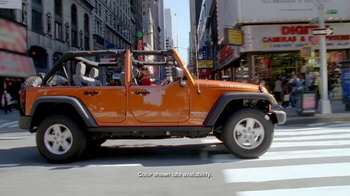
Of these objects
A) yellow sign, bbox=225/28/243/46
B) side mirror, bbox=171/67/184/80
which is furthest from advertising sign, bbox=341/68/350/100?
side mirror, bbox=171/67/184/80

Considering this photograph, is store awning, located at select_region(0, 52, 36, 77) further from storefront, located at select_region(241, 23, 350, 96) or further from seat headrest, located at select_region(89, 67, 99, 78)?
seat headrest, located at select_region(89, 67, 99, 78)

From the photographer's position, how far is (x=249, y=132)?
6297 millimetres

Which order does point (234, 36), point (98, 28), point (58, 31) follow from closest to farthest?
point (234, 36), point (58, 31), point (98, 28)

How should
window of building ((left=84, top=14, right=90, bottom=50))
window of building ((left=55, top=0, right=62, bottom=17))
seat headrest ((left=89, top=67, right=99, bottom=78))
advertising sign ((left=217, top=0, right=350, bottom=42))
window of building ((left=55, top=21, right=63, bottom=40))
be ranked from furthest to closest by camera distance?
window of building ((left=84, top=14, right=90, bottom=50)) < window of building ((left=55, top=0, right=62, bottom=17)) < window of building ((left=55, top=21, right=63, bottom=40)) < advertising sign ((left=217, top=0, right=350, bottom=42)) < seat headrest ((left=89, top=67, right=99, bottom=78))

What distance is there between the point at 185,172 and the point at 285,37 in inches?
750

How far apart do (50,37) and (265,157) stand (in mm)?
34930

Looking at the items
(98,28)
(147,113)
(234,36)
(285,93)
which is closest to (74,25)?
(98,28)

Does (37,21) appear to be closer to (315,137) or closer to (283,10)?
(283,10)

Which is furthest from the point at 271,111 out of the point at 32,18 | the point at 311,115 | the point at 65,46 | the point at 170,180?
the point at 65,46

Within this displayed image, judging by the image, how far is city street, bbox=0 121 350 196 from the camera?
4684 mm

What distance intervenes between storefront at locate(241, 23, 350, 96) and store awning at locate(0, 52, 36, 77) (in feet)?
60.4

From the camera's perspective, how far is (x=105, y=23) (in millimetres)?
61125

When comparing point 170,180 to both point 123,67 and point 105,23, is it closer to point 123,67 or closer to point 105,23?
point 123,67

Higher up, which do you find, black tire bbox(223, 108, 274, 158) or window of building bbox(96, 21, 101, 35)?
window of building bbox(96, 21, 101, 35)
